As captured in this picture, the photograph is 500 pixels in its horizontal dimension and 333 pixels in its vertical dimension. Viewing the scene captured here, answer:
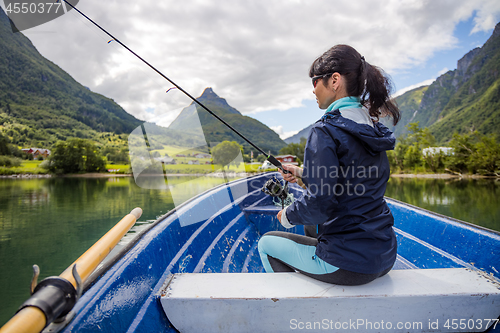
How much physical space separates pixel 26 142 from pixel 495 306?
319ft

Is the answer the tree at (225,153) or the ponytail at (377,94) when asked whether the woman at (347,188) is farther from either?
the tree at (225,153)

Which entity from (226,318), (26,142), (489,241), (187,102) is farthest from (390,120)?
(26,142)

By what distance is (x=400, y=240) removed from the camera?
9.28 ft

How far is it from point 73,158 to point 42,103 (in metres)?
60.2

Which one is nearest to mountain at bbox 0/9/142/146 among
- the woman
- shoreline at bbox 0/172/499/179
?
shoreline at bbox 0/172/499/179

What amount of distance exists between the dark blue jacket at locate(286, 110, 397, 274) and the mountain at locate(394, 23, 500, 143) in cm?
8138

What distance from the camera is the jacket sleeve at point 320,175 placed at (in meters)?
1.16

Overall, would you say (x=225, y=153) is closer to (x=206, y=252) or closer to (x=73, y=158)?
(x=206, y=252)

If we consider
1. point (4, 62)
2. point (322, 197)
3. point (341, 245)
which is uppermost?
point (4, 62)

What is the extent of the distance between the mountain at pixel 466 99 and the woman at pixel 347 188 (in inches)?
3201

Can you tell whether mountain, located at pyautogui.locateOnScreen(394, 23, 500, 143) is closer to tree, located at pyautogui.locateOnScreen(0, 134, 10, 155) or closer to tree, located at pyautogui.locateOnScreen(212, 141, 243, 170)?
tree, located at pyautogui.locateOnScreen(212, 141, 243, 170)

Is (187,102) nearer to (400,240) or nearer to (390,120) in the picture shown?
(390,120)

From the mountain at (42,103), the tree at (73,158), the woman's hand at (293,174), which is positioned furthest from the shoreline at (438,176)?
the mountain at (42,103)

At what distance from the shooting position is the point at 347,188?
123cm
